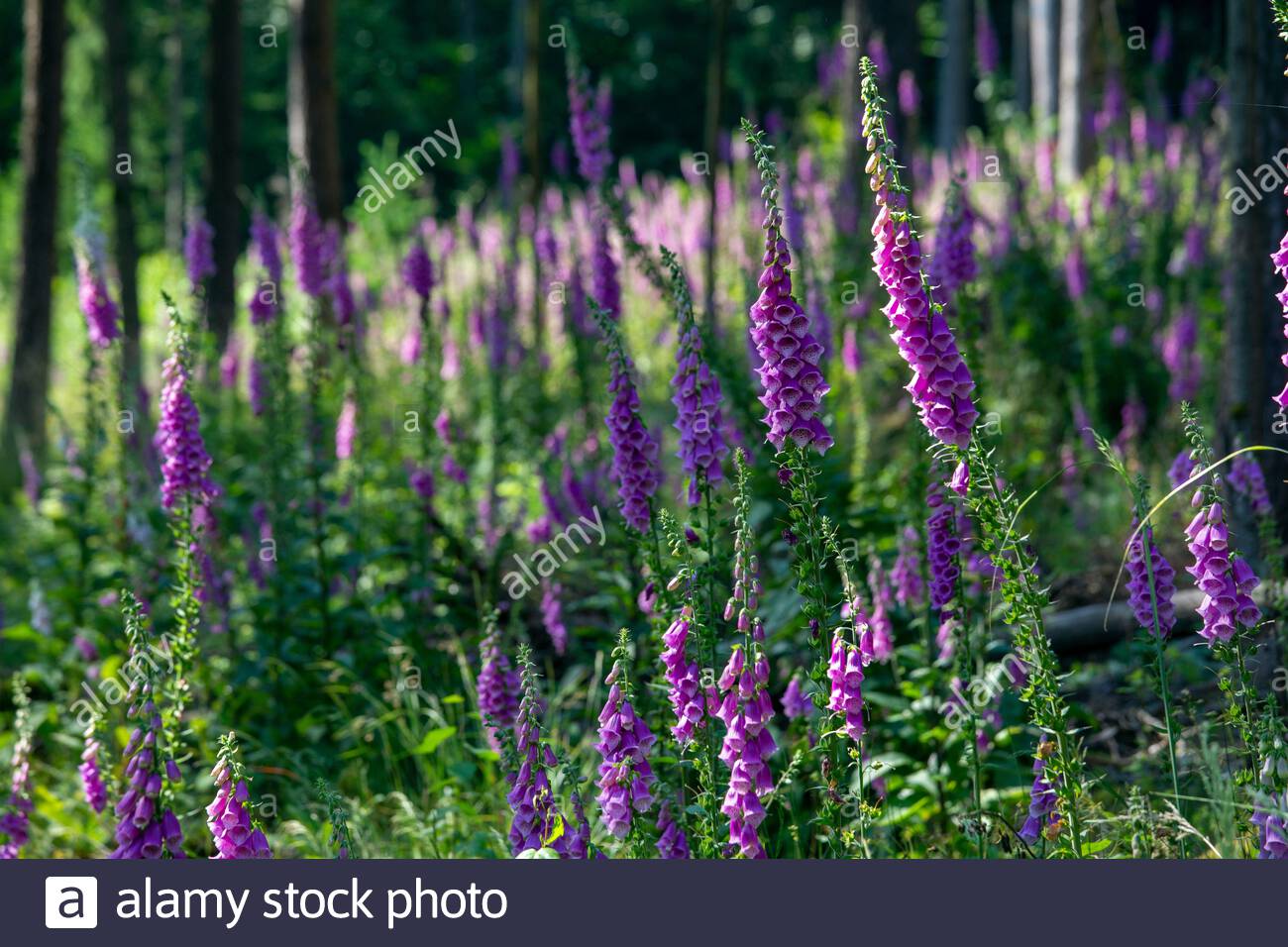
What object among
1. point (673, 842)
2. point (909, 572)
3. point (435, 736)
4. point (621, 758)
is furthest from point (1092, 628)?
point (621, 758)

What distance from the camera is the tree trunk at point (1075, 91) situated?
1433cm

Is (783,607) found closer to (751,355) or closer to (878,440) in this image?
(751,355)

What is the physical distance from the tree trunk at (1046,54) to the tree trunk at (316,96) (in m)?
9.56

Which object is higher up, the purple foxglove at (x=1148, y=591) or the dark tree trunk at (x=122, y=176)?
the dark tree trunk at (x=122, y=176)

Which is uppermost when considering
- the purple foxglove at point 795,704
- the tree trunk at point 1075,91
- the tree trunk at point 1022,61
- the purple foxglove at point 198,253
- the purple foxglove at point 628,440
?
the tree trunk at point 1022,61

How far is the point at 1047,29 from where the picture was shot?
1797cm

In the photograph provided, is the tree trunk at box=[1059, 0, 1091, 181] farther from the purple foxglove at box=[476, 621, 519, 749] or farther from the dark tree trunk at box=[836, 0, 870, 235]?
the purple foxglove at box=[476, 621, 519, 749]

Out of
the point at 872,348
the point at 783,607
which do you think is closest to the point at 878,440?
the point at 872,348

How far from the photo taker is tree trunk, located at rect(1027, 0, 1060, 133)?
17.6 m

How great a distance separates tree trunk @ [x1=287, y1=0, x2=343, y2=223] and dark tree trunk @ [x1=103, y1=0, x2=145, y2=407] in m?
1.36

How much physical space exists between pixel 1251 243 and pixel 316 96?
7.84 metres

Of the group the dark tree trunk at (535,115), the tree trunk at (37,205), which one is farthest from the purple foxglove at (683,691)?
the tree trunk at (37,205)

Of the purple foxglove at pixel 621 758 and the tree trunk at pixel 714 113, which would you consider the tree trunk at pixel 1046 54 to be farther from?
the purple foxglove at pixel 621 758

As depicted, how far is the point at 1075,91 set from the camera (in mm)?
14156
